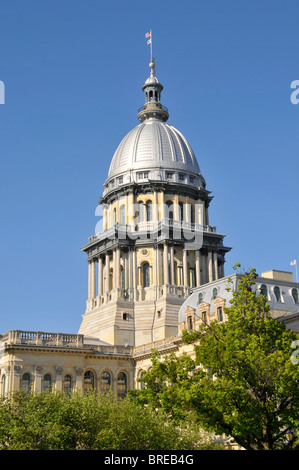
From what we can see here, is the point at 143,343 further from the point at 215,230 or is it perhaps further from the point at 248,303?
the point at 248,303

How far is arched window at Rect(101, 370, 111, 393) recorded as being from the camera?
315 feet

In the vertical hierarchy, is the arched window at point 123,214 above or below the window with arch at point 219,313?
above

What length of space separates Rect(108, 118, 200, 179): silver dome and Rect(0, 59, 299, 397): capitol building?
19 cm

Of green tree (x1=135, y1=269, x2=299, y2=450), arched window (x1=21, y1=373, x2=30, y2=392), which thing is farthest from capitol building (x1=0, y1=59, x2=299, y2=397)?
green tree (x1=135, y1=269, x2=299, y2=450)

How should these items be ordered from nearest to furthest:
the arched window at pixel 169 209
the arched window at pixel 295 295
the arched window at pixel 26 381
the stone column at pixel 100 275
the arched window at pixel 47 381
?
1. the arched window at pixel 26 381
2. the arched window at pixel 47 381
3. the arched window at pixel 295 295
4. the stone column at pixel 100 275
5. the arched window at pixel 169 209

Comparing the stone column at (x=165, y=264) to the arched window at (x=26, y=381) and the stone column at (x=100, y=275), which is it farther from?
the arched window at (x=26, y=381)

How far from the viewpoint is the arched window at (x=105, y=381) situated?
315 ft

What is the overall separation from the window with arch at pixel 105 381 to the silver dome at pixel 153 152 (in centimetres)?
4119

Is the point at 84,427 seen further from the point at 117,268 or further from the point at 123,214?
the point at 123,214

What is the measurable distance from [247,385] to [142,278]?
6434cm

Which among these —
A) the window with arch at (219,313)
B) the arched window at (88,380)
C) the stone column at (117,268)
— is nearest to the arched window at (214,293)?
the window with arch at (219,313)

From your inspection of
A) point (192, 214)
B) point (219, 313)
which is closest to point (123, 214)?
point (192, 214)

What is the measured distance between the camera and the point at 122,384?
98000 millimetres

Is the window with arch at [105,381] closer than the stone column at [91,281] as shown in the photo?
Yes
